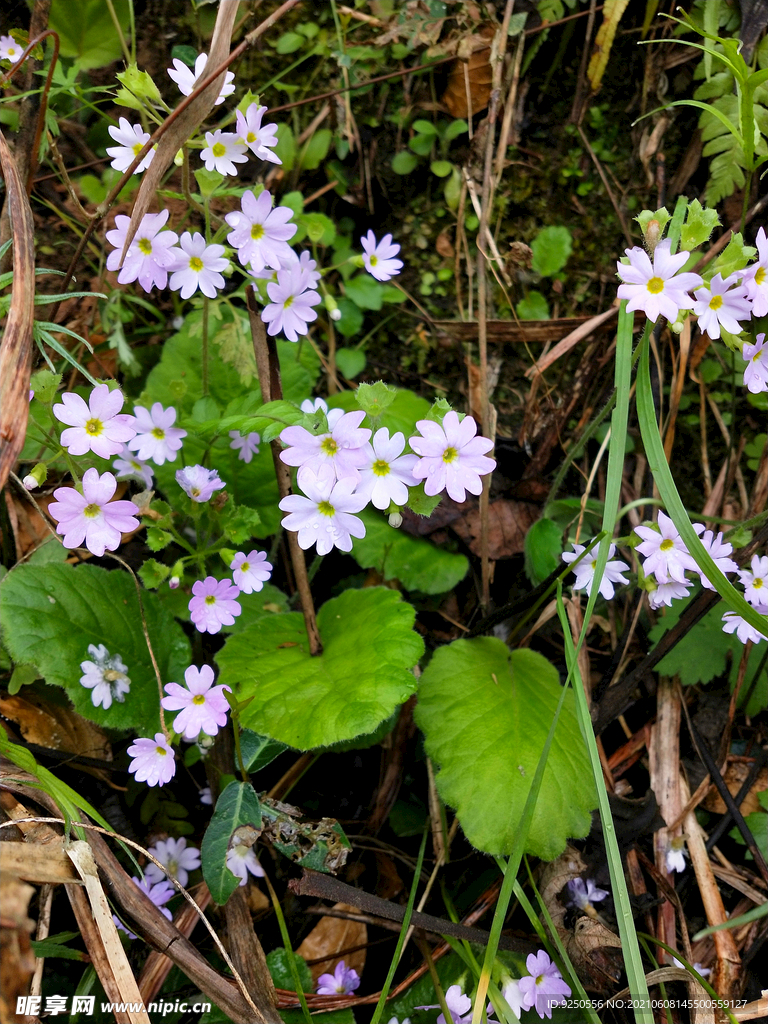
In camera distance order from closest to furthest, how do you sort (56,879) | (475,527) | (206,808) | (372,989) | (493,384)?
(56,879), (372,989), (206,808), (475,527), (493,384)

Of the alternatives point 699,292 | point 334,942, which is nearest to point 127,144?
point 699,292

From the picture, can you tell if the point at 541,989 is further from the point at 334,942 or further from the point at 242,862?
the point at 242,862

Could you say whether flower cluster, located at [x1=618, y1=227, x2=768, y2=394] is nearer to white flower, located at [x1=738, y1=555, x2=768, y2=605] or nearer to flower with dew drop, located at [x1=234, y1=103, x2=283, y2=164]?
white flower, located at [x1=738, y1=555, x2=768, y2=605]

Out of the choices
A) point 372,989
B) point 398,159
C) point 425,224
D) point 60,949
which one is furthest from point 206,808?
point 398,159

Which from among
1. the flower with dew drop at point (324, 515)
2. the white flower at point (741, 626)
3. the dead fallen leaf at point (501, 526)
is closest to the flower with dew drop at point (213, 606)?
the flower with dew drop at point (324, 515)

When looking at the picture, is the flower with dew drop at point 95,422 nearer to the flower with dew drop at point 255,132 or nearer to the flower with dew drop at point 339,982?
the flower with dew drop at point 255,132

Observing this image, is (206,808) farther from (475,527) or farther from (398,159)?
(398,159)
